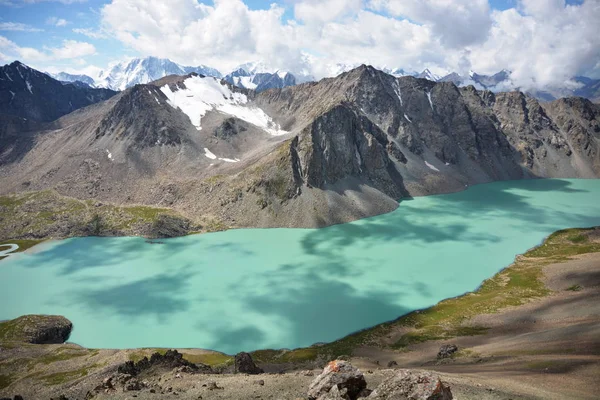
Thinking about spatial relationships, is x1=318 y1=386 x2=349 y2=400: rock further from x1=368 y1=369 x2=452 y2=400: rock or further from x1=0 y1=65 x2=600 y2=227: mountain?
x1=0 y1=65 x2=600 y2=227: mountain

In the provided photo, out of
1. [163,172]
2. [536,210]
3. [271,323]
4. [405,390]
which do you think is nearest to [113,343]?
[271,323]

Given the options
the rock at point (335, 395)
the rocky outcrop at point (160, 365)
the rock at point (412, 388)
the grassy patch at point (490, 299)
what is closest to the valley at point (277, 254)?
the grassy patch at point (490, 299)

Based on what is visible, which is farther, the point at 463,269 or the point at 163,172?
the point at 163,172

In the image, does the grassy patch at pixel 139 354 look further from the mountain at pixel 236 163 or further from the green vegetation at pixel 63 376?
the mountain at pixel 236 163

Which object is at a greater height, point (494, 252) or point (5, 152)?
point (5, 152)

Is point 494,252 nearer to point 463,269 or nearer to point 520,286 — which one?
point 463,269

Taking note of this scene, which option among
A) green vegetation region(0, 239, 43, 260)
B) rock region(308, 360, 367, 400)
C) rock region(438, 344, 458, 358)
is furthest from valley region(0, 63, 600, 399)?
rock region(308, 360, 367, 400)

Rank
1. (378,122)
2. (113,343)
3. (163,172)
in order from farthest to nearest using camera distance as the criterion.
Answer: (378,122) → (163,172) → (113,343)
